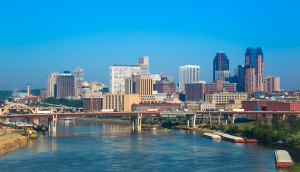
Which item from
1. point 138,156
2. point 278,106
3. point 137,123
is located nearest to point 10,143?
point 138,156

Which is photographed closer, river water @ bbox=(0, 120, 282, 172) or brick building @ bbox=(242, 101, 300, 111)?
river water @ bbox=(0, 120, 282, 172)

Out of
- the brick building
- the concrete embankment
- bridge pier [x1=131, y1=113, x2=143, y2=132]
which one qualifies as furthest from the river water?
the brick building

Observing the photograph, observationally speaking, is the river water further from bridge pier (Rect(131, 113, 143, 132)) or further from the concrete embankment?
bridge pier (Rect(131, 113, 143, 132))

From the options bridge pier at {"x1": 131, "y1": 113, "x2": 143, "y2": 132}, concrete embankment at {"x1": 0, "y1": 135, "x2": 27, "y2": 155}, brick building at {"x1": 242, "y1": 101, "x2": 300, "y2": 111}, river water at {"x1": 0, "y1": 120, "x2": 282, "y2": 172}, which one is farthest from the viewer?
brick building at {"x1": 242, "y1": 101, "x2": 300, "y2": 111}

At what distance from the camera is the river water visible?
64875mm

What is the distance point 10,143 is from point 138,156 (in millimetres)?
25687

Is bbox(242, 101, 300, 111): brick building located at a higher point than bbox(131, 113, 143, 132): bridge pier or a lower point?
higher

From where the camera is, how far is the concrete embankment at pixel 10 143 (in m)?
80.5

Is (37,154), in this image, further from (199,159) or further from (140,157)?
(199,159)

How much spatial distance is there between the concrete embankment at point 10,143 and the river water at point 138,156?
64.4 inches

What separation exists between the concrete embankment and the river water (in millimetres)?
1634

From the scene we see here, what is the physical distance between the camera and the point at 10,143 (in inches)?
3349

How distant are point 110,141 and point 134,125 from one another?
131 feet

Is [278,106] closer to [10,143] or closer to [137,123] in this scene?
[137,123]
